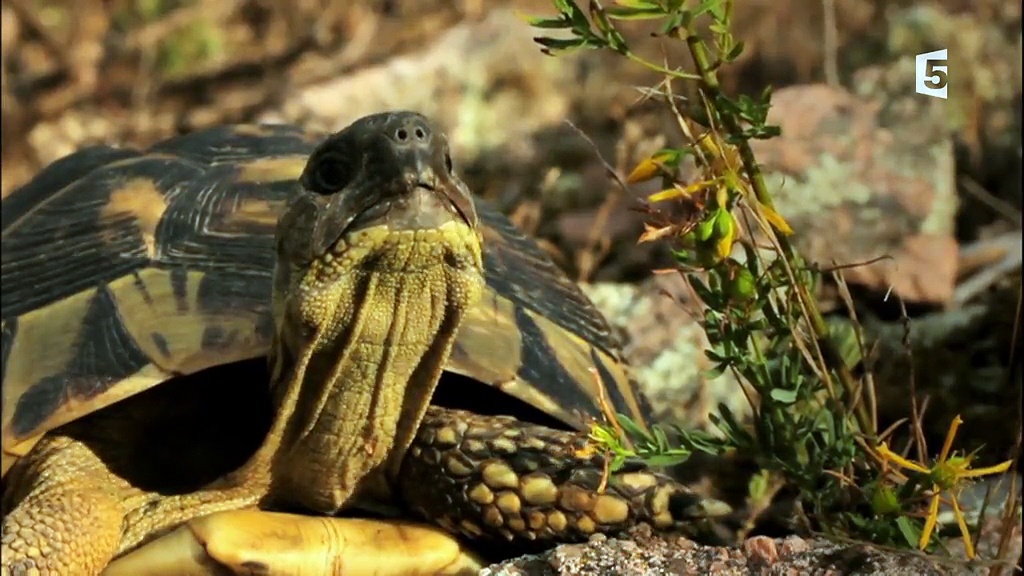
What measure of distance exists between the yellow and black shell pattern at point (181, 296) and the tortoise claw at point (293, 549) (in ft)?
0.92

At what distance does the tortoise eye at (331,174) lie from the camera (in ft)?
6.91

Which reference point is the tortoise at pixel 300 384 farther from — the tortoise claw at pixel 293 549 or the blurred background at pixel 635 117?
the blurred background at pixel 635 117

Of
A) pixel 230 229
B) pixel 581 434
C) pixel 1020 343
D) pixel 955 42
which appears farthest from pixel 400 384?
pixel 955 42

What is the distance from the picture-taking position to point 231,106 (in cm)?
596

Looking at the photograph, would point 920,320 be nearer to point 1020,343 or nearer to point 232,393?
point 1020,343

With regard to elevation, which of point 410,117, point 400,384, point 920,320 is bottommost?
point 920,320

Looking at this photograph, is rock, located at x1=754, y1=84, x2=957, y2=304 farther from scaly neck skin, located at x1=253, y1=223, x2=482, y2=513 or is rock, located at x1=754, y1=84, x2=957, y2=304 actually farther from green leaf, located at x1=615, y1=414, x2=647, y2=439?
scaly neck skin, located at x1=253, y1=223, x2=482, y2=513

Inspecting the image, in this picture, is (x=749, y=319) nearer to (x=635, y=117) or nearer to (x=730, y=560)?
(x=730, y=560)

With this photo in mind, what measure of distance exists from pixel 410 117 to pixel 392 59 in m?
4.10

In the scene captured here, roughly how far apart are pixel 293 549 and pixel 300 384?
0.29 meters

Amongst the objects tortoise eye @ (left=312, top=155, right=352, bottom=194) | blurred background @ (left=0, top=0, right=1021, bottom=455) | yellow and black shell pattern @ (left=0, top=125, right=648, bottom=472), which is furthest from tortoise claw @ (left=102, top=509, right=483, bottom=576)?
blurred background @ (left=0, top=0, right=1021, bottom=455)

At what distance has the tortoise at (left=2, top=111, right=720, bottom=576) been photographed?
2.10m

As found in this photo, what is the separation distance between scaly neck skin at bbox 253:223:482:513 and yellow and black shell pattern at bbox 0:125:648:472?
0.17 meters

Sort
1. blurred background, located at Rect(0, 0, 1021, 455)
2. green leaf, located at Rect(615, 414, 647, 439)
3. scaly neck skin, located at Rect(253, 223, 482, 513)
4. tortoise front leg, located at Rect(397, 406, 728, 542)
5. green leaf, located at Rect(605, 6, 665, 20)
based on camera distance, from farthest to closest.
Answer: blurred background, located at Rect(0, 0, 1021, 455), tortoise front leg, located at Rect(397, 406, 728, 542), green leaf, located at Rect(615, 414, 647, 439), scaly neck skin, located at Rect(253, 223, 482, 513), green leaf, located at Rect(605, 6, 665, 20)
